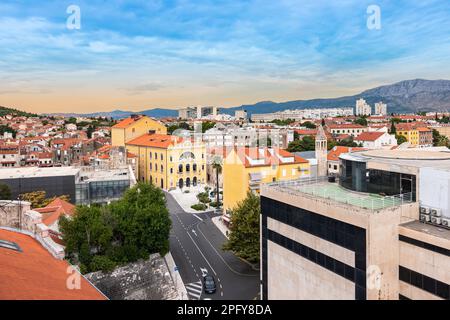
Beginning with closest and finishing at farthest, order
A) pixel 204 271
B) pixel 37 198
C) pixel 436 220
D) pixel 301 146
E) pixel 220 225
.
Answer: pixel 436 220 < pixel 204 271 < pixel 37 198 < pixel 220 225 < pixel 301 146

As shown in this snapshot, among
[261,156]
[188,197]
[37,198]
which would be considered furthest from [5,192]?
[261,156]

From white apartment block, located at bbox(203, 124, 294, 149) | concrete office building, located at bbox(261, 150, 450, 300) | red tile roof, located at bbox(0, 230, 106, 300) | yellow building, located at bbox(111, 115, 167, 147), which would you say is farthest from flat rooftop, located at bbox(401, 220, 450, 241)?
white apartment block, located at bbox(203, 124, 294, 149)

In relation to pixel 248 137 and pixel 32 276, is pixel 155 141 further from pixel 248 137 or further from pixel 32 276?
pixel 32 276

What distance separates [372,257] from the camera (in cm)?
1542

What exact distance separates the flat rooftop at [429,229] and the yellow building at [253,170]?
25322 millimetres

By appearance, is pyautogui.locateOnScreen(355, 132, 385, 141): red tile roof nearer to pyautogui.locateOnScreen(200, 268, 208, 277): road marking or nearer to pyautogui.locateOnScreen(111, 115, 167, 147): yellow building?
pyautogui.locateOnScreen(111, 115, 167, 147): yellow building

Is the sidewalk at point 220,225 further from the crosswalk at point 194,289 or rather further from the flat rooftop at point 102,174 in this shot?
the flat rooftop at point 102,174

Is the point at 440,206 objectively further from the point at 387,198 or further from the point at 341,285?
the point at 341,285

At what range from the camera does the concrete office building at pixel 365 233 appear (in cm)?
1530

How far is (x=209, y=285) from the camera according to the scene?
89.9 ft

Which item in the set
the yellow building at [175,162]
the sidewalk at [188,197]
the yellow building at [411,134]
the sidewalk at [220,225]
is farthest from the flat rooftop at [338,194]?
the yellow building at [411,134]

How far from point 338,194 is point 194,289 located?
13.6 metres

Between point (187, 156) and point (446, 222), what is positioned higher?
point (187, 156)

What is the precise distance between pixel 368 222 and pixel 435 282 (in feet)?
10.6
